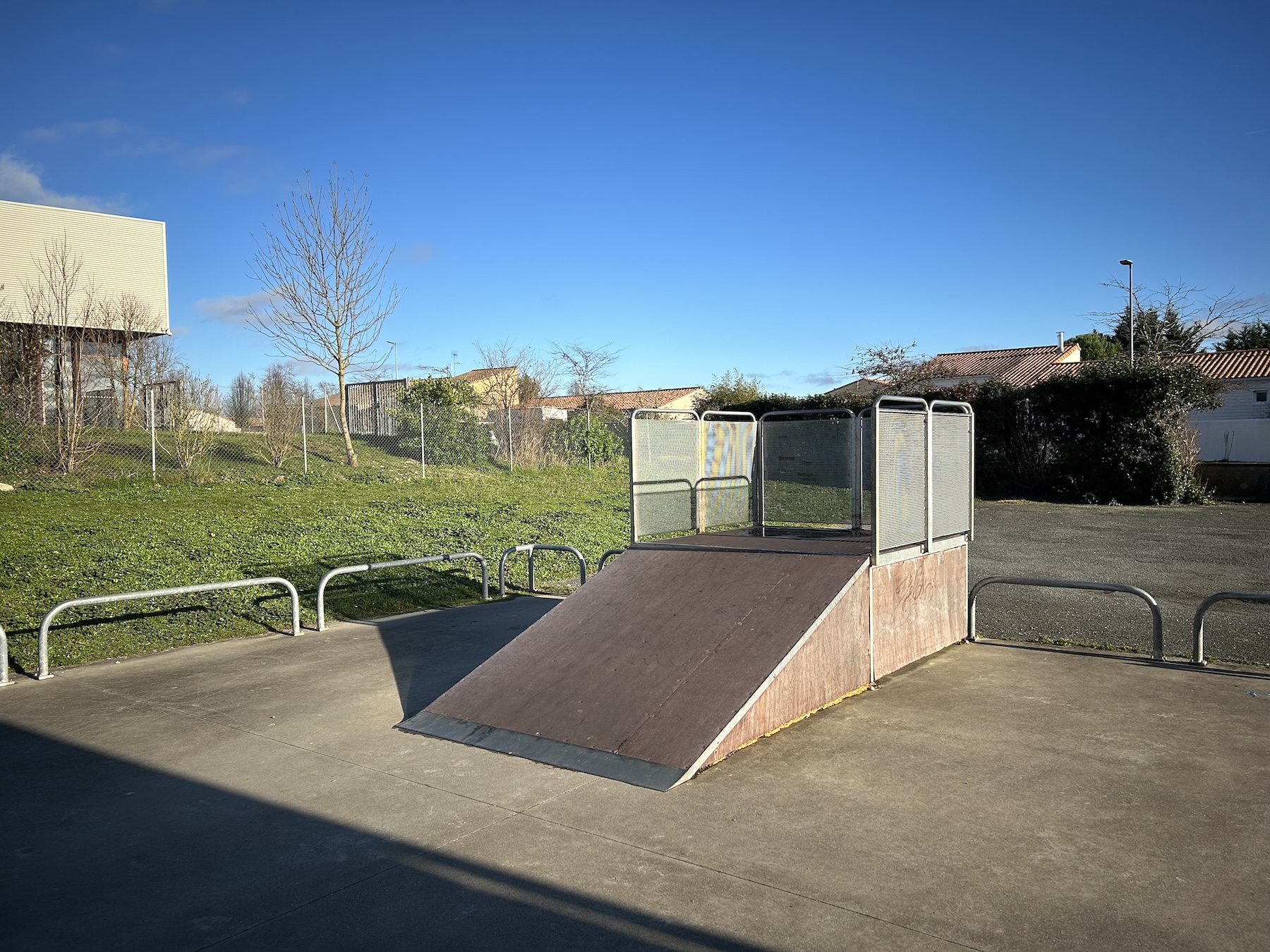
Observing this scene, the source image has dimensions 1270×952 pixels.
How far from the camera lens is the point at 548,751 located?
17.0ft

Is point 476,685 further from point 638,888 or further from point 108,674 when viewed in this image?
point 108,674

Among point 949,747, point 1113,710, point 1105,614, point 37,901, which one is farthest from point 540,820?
point 1105,614

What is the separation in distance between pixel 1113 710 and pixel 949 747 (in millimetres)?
1446

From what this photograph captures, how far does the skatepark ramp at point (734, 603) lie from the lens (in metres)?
5.28

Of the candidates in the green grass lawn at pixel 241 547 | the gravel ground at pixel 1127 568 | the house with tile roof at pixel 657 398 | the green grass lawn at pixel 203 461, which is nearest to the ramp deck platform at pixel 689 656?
the gravel ground at pixel 1127 568

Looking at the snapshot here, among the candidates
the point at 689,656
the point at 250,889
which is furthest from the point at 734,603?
the point at 250,889

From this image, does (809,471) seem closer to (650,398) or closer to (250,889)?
(250,889)

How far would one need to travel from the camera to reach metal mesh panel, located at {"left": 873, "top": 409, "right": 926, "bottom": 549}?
666 cm

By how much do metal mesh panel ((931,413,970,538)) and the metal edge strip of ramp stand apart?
386 centimetres

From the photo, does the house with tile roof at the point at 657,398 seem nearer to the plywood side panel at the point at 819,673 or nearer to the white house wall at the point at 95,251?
the white house wall at the point at 95,251

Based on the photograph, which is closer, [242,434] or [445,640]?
[445,640]

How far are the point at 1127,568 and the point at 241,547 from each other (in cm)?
1228

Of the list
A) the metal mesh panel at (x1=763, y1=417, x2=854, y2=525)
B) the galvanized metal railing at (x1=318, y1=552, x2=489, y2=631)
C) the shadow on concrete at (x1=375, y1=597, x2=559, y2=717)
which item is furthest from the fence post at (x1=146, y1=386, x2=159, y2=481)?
the metal mesh panel at (x1=763, y1=417, x2=854, y2=525)

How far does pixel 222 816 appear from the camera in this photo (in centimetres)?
438
